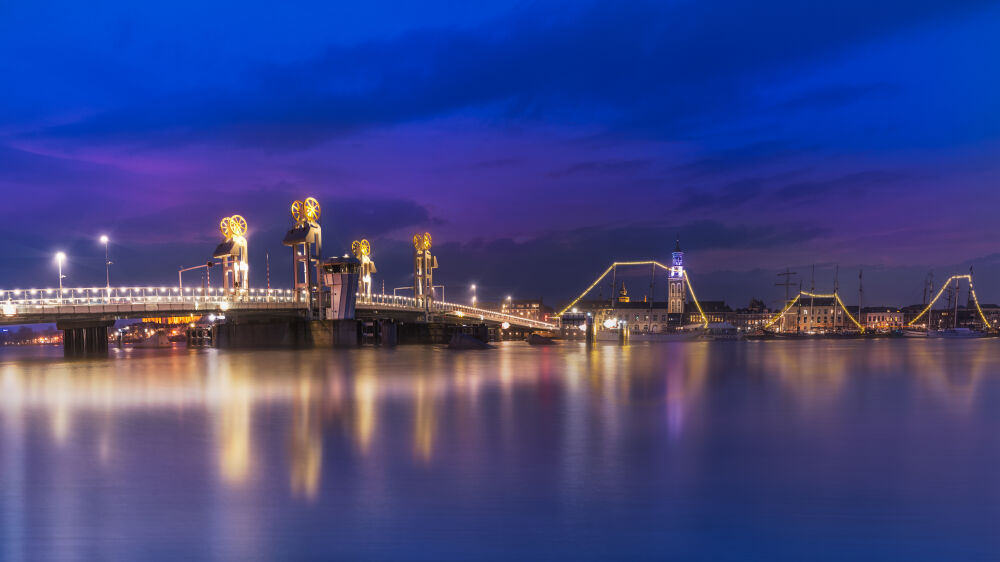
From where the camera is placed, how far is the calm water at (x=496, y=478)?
7512 millimetres

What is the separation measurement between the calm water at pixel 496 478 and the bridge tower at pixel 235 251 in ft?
137

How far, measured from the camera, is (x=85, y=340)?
185 ft

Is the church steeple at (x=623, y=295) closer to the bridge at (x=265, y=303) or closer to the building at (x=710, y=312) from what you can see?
the building at (x=710, y=312)

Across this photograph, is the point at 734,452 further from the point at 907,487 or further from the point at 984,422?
the point at 984,422

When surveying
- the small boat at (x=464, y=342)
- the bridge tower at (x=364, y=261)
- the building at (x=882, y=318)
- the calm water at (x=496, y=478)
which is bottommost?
the building at (x=882, y=318)

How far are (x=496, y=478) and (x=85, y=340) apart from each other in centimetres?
5967

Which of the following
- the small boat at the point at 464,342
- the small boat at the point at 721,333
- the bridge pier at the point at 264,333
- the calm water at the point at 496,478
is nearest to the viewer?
the calm water at the point at 496,478

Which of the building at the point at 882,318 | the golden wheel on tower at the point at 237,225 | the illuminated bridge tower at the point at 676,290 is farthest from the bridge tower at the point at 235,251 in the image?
the building at the point at 882,318

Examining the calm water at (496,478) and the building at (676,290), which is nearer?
the calm water at (496,478)

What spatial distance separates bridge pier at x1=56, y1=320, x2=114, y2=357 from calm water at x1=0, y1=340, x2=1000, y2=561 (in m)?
37.6

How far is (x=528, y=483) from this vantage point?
10.3 meters

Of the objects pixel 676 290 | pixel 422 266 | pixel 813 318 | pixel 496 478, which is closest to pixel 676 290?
pixel 676 290

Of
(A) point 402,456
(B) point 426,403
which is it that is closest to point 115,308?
(B) point 426,403

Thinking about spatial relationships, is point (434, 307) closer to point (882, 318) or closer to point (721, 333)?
point (721, 333)
